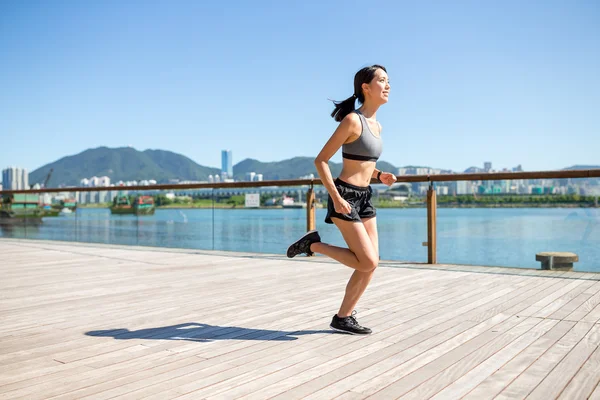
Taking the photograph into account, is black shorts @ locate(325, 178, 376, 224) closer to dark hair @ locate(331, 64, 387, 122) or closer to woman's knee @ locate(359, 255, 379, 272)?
woman's knee @ locate(359, 255, 379, 272)

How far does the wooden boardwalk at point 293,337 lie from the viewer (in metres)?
1.72

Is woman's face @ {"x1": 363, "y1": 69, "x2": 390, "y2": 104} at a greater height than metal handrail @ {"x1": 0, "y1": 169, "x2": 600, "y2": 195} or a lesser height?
greater

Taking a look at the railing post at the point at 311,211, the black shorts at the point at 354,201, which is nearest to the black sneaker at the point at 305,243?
the black shorts at the point at 354,201

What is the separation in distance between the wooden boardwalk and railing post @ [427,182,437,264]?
2.51 ft

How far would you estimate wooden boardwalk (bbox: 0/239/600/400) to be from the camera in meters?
1.72

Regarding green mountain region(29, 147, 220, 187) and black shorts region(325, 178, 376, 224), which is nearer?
black shorts region(325, 178, 376, 224)

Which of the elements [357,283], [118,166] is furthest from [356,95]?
[118,166]

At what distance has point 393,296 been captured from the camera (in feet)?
11.4

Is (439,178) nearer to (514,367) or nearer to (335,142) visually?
(335,142)

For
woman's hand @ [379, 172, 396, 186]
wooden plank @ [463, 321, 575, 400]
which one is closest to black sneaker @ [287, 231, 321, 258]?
woman's hand @ [379, 172, 396, 186]

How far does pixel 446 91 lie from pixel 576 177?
8029 centimetres

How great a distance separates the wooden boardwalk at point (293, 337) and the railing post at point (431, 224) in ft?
2.51

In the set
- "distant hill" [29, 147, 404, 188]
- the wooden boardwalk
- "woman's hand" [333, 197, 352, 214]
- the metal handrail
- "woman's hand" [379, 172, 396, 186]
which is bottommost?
the wooden boardwalk

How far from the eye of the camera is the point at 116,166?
470 feet
